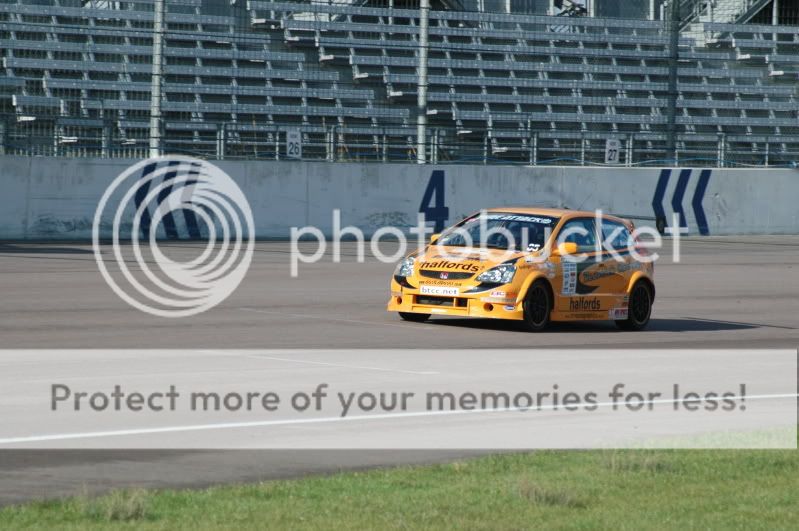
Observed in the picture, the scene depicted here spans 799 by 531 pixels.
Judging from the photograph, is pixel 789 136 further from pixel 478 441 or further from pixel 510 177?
pixel 478 441

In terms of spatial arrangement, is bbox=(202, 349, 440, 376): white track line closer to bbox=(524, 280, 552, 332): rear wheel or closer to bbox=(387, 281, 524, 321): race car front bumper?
bbox=(387, 281, 524, 321): race car front bumper

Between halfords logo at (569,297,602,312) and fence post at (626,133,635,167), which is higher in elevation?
fence post at (626,133,635,167)

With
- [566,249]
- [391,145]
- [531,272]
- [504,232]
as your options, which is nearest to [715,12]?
[391,145]

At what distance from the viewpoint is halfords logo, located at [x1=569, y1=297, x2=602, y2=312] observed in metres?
16.6

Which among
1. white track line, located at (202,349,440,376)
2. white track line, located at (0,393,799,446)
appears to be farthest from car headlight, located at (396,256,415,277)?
white track line, located at (0,393,799,446)

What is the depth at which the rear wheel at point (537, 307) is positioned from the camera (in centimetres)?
1599

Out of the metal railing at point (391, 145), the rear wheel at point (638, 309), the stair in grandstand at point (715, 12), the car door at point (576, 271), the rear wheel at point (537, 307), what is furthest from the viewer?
the stair in grandstand at point (715, 12)

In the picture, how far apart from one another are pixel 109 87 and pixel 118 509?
26397 millimetres

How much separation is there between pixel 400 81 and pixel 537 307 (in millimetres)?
21718

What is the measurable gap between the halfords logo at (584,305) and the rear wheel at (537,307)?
422mm

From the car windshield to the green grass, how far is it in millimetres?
8658

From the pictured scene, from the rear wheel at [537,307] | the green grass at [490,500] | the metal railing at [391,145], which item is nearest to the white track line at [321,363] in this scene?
the rear wheel at [537,307]

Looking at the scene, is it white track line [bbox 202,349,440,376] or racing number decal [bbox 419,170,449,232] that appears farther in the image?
racing number decal [bbox 419,170,449,232]

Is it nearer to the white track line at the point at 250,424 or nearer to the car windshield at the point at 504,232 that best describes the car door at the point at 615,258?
the car windshield at the point at 504,232
